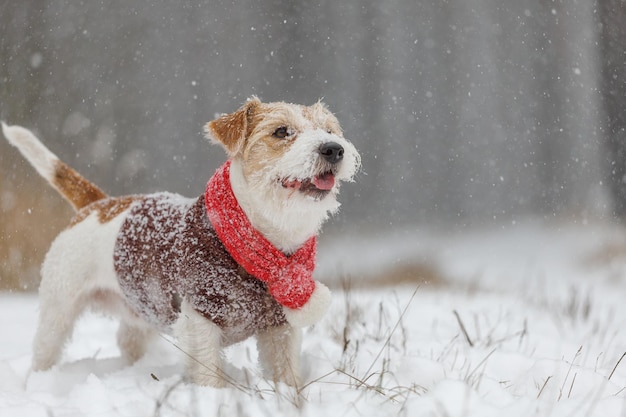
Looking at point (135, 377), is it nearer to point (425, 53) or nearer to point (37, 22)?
point (37, 22)

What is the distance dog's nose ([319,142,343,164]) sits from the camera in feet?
→ 6.98

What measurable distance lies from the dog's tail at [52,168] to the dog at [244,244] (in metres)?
0.57

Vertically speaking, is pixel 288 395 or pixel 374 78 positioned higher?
pixel 374 78

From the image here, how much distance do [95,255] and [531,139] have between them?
26.3ft

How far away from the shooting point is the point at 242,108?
8.09ft

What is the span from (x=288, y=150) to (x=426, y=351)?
1.44 m

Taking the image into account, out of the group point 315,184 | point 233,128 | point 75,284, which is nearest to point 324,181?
point 315,184

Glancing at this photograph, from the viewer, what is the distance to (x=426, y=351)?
2.99 metres

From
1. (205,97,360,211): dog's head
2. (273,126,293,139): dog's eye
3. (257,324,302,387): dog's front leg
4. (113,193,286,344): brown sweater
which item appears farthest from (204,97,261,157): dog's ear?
(257,324,302,387): dog's front leg

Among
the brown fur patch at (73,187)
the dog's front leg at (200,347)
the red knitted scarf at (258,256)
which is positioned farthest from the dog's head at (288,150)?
the brown fur patch at (73,187)

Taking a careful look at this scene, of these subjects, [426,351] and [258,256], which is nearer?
[258,256]

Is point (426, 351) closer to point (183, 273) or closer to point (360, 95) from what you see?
point (183, 273)

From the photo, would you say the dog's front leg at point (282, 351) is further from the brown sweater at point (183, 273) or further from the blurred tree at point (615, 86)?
the blurred tree at point (615, 86)

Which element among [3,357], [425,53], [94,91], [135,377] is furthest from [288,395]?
[425,53]
